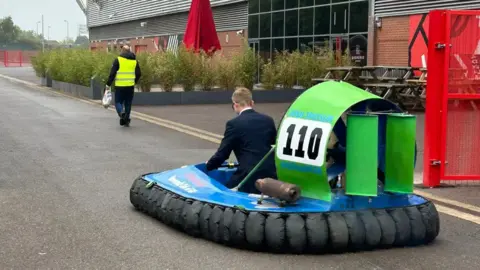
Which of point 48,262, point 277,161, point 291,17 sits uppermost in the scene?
point 291,17

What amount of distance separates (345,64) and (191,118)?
8.29 metres

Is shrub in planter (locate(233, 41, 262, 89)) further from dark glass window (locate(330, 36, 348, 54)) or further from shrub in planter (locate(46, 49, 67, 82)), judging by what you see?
shrub in planter (locate(46, 49, 67, 82))

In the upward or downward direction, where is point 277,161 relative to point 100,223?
upward

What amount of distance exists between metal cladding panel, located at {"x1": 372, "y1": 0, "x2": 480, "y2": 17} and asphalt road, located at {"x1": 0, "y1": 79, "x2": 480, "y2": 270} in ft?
38.5

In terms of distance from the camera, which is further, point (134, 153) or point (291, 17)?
point (291, 17)

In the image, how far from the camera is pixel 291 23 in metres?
30.4

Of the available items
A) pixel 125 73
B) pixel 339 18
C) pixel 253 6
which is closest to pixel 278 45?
pixel 253 6

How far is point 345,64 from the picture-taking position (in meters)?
24.0

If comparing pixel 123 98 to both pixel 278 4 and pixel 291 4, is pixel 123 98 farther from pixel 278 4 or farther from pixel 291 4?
pixel 278 4

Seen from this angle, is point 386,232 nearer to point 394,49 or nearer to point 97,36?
point 394,49

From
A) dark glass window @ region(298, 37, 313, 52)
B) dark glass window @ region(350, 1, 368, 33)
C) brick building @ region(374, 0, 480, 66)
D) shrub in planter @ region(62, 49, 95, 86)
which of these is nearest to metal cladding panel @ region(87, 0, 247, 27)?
dark glass window @ region(298, 37, 313, 52)

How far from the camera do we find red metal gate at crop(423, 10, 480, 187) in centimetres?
883

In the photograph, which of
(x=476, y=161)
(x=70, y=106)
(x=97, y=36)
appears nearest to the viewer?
(x=476, y=161)

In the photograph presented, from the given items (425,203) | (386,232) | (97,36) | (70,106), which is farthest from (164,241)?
(97,36)
